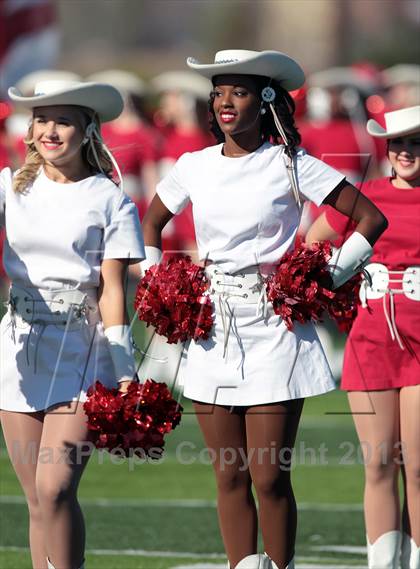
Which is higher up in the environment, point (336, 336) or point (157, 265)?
point (157, 265)

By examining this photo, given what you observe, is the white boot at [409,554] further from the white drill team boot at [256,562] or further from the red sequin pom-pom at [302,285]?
the red sequin pom-pom at [302,285]

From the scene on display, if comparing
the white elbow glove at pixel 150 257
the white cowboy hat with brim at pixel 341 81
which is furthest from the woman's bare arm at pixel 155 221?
the white cowboy hat with brim at pixel 341 81

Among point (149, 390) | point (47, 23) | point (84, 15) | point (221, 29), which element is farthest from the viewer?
point (84, 15)

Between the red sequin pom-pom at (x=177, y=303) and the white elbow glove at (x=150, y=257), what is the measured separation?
0.12 meters

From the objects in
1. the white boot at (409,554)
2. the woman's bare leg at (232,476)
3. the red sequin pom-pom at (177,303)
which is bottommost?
the white boot at (409,554)

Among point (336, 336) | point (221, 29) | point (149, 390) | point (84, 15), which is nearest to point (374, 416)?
point (149, 390)

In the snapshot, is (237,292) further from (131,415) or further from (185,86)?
(185,86)

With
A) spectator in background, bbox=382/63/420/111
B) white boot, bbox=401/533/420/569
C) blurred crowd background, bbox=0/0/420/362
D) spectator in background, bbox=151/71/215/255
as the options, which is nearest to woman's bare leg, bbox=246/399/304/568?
white boot, bbox=401/533/420/569

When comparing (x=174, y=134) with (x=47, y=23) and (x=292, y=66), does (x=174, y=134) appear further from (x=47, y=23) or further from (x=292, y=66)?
(x=292, y=66)

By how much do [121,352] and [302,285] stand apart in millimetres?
700

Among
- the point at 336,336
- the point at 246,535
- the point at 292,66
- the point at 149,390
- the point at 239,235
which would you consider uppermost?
the point at 292,66

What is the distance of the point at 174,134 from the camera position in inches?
569

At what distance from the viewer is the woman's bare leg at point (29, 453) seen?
234 inches

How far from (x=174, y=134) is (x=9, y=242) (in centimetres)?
854
